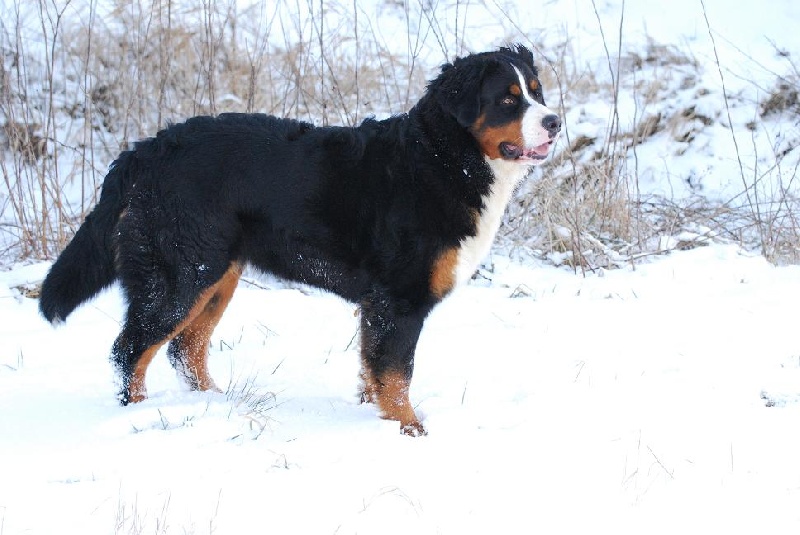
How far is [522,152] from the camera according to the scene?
361cm

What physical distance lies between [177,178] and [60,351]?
1.59 m

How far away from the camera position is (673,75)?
9922 mm

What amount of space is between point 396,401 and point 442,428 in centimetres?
23

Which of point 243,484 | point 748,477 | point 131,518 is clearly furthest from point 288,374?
point 748,477

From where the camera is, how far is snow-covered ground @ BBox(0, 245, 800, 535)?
275 cm

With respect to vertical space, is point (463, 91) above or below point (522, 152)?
above

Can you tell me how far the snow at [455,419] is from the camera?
276 centimetres

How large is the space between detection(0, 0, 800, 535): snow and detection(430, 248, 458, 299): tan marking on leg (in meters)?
0.55

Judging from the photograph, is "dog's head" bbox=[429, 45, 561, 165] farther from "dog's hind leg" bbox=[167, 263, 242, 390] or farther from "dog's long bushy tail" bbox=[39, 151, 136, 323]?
"dog's long bushy tail" bbox=[39, 151, 136, 323]

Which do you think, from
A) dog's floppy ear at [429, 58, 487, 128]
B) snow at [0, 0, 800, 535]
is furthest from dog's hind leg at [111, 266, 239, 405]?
dog's floppy ear at [429, 58, 487, 128]

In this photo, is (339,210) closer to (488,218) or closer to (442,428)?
(488,218)

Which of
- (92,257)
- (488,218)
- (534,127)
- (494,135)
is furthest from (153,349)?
(534,127)

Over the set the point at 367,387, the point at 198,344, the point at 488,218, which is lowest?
the point at 367,387

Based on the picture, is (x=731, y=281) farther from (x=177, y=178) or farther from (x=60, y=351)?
(x=60, y=351)
